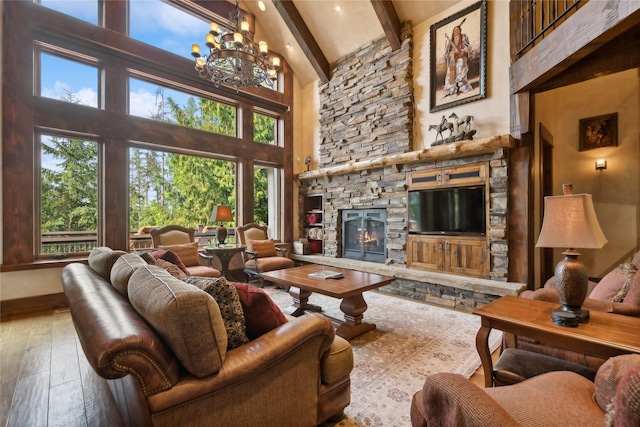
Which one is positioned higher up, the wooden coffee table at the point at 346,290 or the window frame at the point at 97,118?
the window frame at the point at 97,118

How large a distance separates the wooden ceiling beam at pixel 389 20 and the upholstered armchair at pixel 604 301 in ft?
14.8

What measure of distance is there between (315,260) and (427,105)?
3515mm

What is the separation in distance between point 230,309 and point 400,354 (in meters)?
1.76

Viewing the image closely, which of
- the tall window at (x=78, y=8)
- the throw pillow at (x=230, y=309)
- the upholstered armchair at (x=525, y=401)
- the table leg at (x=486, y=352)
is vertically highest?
the tall window at (x=78, y=8)

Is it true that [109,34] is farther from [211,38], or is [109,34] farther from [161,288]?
[161,288]

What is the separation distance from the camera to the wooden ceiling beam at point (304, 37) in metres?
5.48

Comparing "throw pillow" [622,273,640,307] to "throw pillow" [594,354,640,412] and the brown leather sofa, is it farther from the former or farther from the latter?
the brown leather sofa

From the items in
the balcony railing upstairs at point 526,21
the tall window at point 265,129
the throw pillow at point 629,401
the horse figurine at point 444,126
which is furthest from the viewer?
the tall window at point 265,129

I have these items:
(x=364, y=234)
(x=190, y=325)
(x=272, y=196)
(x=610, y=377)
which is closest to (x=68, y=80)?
(x=272, y=196)

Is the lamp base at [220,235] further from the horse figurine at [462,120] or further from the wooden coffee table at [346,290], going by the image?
the horse figurine at [462,120]

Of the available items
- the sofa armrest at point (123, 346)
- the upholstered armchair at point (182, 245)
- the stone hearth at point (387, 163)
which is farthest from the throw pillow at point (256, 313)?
the stone hearth at point (387, 163)

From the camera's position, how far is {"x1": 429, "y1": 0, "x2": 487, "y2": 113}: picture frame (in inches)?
163

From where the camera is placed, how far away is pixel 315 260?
5.83m

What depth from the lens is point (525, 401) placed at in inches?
44.4
